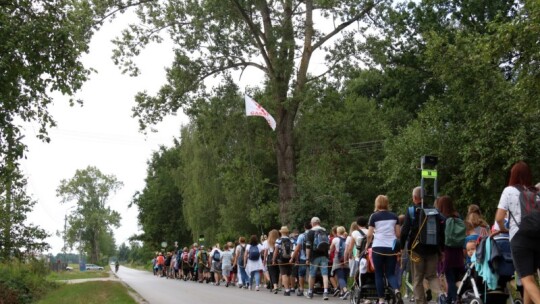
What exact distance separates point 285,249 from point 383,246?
29.0 ft

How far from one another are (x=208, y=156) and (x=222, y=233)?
6.40 metres

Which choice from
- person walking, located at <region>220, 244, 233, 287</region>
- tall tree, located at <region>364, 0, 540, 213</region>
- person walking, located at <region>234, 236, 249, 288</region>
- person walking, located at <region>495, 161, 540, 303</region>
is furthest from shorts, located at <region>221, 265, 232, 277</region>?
person walking, located at <region>495, 161, 540, 303</region>

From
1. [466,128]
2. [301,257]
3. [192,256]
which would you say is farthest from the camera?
[192,256]

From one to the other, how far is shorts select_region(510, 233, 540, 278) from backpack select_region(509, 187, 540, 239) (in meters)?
0.08

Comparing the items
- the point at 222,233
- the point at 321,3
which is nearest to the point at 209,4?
the point at 321,3

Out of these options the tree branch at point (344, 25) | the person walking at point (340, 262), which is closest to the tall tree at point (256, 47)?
the tree branch at point (344, 25)

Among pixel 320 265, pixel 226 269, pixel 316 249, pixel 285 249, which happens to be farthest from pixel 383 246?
pixel 226 269

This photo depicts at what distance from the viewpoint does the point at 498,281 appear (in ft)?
30.8

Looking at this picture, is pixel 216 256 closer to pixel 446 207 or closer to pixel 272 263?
pixel 272 263

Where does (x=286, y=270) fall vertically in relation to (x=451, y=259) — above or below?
below

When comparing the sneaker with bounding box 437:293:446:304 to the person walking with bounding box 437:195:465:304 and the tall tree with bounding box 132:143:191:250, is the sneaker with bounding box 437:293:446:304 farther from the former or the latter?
the tall tree with bounding box 132:143:191:250

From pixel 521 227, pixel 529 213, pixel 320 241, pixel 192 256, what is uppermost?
pixel 529 213

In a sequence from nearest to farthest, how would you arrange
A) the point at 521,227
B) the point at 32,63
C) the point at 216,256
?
the point at 521,227, the point at 32,63, the point at 216,256

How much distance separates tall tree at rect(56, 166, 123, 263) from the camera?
423 feet
